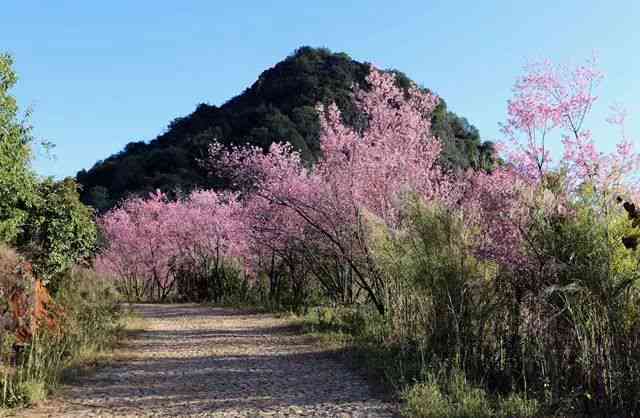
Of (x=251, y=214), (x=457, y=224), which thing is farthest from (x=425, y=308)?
(x=251, y=214)

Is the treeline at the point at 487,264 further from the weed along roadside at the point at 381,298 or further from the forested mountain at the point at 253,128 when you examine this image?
the forested mountain at the point at 253,128

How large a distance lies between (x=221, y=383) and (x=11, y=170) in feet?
17.5

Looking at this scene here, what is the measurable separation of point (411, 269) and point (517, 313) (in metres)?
1.62

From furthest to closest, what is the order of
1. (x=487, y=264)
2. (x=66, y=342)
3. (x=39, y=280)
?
(x=39, y=280)
(x=66, y=342)
(x=487, y=264)

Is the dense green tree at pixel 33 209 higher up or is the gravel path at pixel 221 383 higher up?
the dense green tree at pixel 33 209

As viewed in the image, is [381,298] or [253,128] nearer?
[381,298]

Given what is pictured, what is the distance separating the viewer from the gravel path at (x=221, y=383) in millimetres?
6543

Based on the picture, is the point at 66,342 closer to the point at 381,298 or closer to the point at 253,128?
the point at 381,298

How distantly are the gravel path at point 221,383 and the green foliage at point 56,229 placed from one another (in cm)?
205

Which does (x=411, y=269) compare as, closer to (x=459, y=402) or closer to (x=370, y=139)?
(x=459, y=402)

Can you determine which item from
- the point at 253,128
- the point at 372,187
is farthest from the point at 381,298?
the point at 253,128

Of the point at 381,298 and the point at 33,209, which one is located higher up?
the point at 33,209

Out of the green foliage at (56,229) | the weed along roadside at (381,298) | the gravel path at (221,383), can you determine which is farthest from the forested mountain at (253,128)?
the gravel path at (221,383)

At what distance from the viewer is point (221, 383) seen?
805 centimetres
